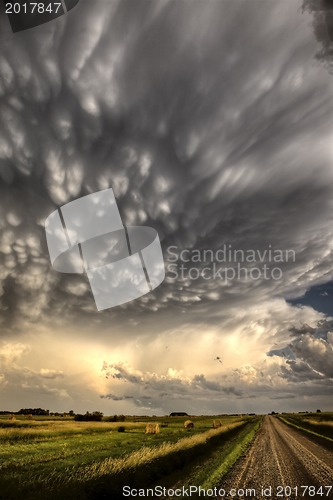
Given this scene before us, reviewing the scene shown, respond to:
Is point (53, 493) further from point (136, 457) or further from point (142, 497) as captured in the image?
point (136, 457)

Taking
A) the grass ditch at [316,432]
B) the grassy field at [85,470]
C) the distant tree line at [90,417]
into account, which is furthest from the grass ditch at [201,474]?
the distant tree line at [90,417]

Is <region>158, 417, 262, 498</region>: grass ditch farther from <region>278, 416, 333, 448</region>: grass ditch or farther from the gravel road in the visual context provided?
<region>278, 416, 333, 448</region>: grass ditch

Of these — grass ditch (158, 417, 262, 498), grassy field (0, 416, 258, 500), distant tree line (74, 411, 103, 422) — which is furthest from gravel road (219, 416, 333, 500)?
distant tree line (74, 411, 103, 422)

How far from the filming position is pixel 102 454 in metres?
25.5

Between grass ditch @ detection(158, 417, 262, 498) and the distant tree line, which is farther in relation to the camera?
the distant tree line

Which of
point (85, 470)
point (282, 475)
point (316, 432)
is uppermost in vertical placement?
point (85, 470)

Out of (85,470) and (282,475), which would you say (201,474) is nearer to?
(282,475)

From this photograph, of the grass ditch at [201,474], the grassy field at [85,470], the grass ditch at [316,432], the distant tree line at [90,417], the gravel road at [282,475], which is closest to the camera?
the grassy field at [85,470]

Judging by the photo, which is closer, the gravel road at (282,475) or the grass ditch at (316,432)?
the gravel road at (282,475)

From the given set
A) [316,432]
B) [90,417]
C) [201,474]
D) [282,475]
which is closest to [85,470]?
[201,474]

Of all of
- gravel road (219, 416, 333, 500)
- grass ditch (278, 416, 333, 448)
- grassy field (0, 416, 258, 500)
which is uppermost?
grassy field (0, 416, 258, 500)

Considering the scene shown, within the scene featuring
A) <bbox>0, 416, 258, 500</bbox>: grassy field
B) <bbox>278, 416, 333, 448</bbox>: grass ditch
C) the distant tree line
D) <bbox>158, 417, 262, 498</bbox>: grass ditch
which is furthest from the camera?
the distant tree line

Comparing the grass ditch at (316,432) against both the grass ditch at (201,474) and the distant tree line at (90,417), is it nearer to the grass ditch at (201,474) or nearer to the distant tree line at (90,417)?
the grass ditch at (201,474)

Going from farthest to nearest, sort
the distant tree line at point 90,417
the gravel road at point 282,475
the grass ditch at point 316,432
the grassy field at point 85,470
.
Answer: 1. the distant tree line at point 90,417
2. the grass ditch at point 316,432
3. the gravel road at point 282,475
4. the grassy field at point 85,470
